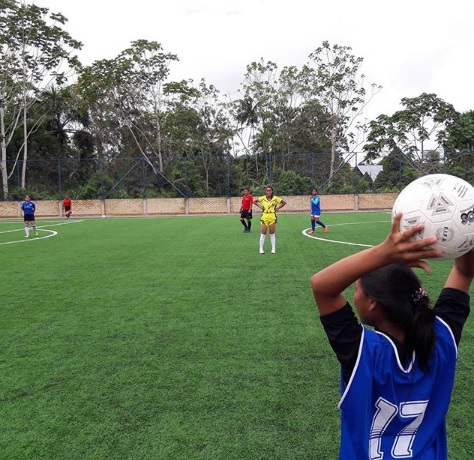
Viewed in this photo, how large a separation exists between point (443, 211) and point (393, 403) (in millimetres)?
659

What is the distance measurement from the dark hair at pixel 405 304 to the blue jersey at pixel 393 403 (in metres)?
0.06

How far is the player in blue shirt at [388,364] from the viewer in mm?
1588

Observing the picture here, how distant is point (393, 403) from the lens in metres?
1.62

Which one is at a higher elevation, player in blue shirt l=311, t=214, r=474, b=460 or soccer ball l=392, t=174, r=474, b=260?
soccer ball l=392, t=174, r=474, b=260

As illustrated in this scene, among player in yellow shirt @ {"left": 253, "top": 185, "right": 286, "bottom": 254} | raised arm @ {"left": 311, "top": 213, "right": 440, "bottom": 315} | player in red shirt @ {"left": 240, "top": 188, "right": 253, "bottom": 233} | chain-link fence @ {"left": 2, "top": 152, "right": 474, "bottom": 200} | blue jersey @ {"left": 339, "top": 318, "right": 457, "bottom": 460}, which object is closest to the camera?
raised arm @ {"left": 311, "top": 213, "right": 440, "bottom": 315}

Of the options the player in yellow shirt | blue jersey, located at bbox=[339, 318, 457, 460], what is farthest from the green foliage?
blue jersey, located at bbox=[339, 318, 457, 460]

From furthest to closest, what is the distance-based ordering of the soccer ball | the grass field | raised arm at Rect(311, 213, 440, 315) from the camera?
1. the grass field
2. the soccer ball
3. raised arm at Rect(311, 213, 440, 315)

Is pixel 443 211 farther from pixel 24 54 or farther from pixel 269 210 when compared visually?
pixel 24 54

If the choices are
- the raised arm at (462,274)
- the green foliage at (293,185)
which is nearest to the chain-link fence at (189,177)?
the green foliage at (293,185)

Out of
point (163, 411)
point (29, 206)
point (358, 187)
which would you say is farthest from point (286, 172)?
point (163, 411)

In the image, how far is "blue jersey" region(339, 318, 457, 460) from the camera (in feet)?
5.21

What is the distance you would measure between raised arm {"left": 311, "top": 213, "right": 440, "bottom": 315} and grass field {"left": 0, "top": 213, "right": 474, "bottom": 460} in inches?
79.2

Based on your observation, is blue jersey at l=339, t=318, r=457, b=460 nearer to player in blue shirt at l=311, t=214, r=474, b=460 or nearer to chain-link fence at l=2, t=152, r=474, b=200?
player in blue shirt at l=311, t=214, r=474, b=460

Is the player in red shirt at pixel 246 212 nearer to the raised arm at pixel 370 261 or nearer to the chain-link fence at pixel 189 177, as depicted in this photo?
the chain-link fence at pixel 189 177
